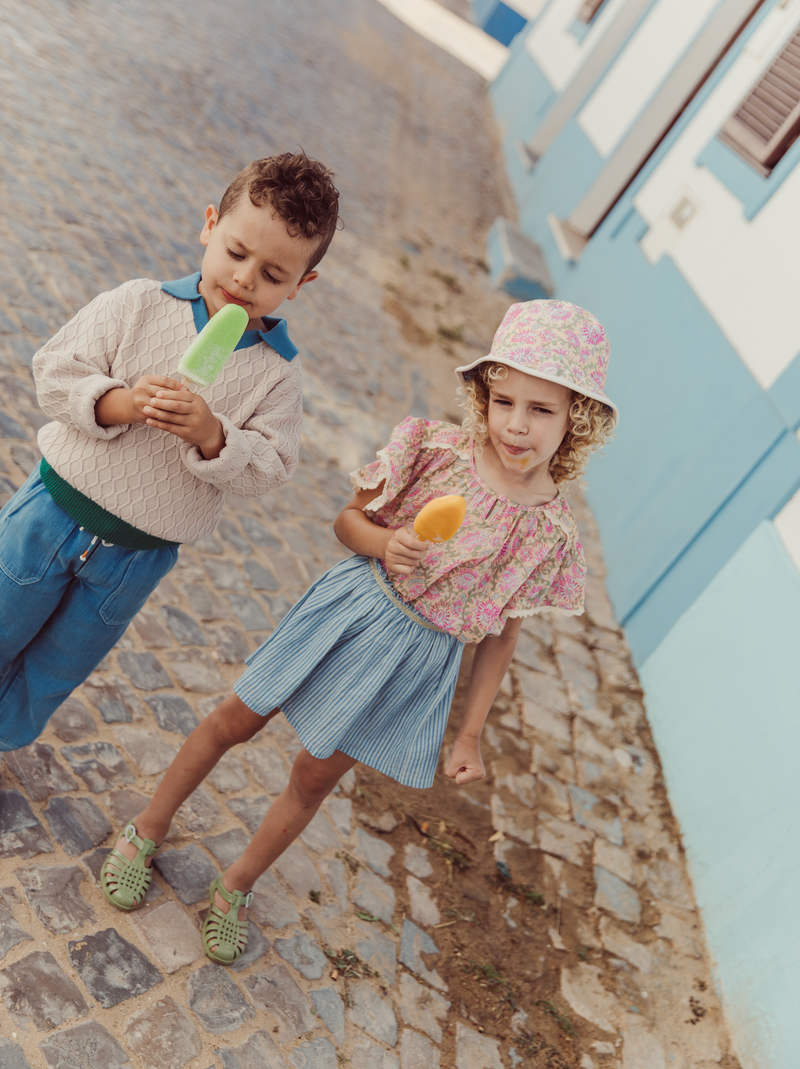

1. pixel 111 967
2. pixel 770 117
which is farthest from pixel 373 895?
pixel 770 117

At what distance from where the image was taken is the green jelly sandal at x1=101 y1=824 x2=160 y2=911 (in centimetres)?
265

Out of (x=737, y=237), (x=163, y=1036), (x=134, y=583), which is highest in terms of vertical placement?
(x=737, y=237)

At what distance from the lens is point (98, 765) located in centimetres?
307

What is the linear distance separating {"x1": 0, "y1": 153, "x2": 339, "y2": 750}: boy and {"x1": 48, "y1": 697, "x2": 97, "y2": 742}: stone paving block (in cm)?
71

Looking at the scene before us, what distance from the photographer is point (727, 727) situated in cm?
434

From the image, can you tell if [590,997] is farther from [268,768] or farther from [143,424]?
[143,424]

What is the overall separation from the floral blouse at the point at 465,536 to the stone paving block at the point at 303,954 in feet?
4.08

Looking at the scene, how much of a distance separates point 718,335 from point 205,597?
396cm

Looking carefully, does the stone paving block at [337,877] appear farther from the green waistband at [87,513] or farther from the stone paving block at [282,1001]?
the green waistband at [87,513]

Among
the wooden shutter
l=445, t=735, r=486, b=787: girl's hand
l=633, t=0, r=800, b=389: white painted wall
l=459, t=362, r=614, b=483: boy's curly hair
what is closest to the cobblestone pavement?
l=445, t=735, r=486, b=787: girl's hand

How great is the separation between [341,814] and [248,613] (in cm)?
107

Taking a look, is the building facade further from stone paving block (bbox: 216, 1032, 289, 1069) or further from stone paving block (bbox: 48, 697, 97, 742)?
stone paving block (bbox: 48, 697, 97, 742)

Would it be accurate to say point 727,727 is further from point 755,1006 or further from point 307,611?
point 307,611

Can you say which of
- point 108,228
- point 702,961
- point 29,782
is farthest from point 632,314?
point 29,782
